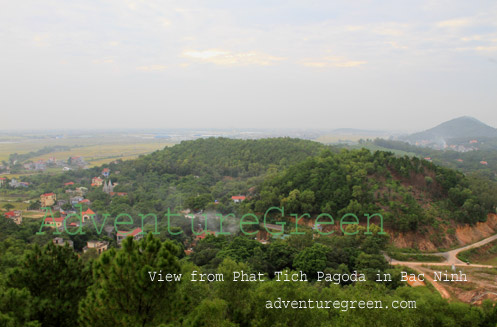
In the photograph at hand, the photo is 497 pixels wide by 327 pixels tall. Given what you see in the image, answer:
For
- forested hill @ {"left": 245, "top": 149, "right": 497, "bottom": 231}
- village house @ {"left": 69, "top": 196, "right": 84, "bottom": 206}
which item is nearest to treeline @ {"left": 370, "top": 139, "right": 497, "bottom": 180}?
forested hill @ {"left": 245, "top": 149, "right": 497, "bottom": 231}

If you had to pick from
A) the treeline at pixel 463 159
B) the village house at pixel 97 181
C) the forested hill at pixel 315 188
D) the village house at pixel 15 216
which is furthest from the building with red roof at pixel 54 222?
the treeline at pixel 463 159

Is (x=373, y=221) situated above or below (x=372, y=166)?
below

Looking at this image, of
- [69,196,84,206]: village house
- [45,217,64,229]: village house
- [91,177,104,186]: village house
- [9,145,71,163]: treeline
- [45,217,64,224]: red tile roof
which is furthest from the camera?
[9,145,71,163]: treeline

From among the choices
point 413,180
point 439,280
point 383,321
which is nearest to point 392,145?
point 413,180

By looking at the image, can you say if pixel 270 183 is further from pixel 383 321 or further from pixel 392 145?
pixel 392 145

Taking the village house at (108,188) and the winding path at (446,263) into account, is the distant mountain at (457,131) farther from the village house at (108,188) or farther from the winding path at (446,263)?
the village house at (108,188)

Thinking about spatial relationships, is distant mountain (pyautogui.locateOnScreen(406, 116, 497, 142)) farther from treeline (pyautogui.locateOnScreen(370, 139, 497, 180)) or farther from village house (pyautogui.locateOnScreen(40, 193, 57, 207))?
village house (pyautogui.locateOnScreen(40, 193, 57, 207))
